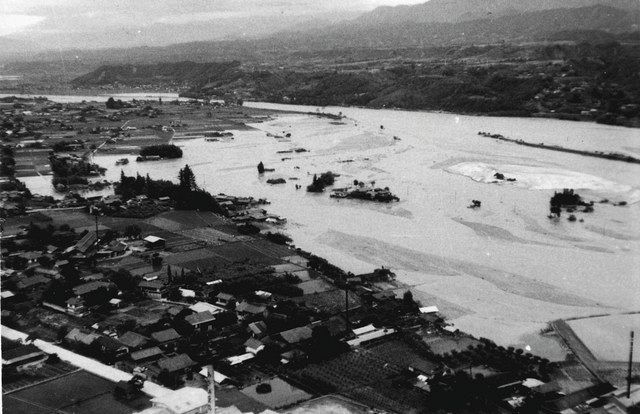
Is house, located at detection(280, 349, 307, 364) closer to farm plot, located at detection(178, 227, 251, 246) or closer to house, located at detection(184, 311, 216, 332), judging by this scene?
house, located at detection(184, 311, 216, 332)

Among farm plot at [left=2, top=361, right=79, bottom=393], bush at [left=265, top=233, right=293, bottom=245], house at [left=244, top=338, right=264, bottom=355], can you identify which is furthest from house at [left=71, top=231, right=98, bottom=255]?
house at [left=244, top=338, right=264, bottom=355]

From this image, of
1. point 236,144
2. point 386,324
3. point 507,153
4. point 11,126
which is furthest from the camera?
point 11,126

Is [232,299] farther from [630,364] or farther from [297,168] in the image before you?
[297,168]

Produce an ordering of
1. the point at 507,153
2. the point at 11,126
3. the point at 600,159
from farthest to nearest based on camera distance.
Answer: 1. the point at 11,126
2. the point at 507,153
3. the point at 600,159

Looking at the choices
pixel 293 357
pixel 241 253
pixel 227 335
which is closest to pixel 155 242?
pixel 241 253

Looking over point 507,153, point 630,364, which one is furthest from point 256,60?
point 630,364

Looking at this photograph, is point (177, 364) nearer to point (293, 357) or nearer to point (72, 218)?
point (293, 357)
